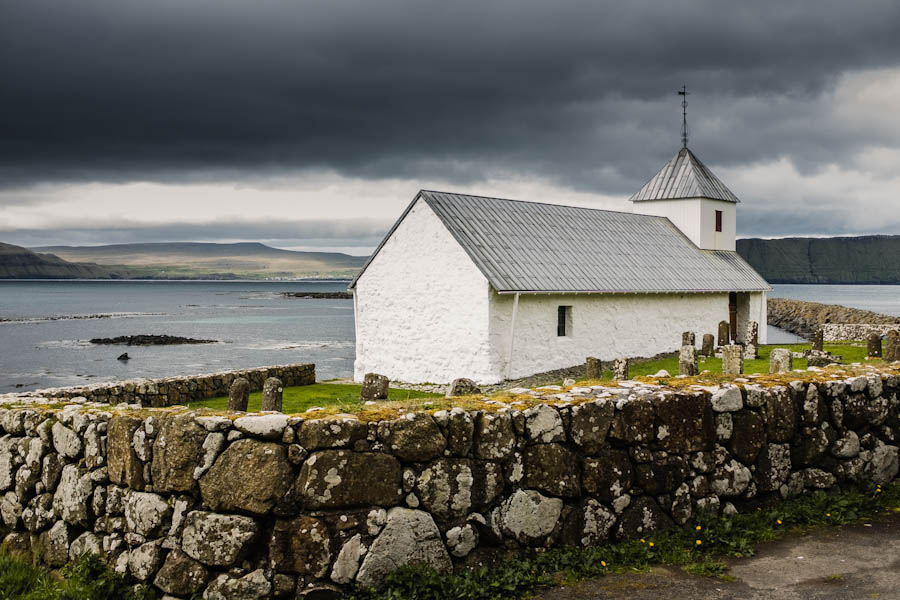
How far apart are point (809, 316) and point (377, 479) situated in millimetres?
69771

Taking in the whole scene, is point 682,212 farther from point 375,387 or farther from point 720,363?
point 375,387

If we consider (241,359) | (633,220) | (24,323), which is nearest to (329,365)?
(241,359)

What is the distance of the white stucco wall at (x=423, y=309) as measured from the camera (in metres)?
22.1

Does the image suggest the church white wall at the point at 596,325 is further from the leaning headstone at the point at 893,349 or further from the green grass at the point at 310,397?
the leaning headstone at the point at 893,349

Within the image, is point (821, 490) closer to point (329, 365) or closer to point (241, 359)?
point (329, 365)

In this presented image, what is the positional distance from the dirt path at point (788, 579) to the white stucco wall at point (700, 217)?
28.3 metres

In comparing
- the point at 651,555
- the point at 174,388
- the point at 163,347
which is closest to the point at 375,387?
the point at 651,555

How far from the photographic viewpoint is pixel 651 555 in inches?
255

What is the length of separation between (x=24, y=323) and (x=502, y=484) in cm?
9315

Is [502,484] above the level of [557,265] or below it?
below

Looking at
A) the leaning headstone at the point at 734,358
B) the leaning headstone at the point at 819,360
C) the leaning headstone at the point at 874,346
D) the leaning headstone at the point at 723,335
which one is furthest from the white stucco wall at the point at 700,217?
the leaning headstone at the point at 819,360

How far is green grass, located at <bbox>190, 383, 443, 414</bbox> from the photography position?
16.3 m

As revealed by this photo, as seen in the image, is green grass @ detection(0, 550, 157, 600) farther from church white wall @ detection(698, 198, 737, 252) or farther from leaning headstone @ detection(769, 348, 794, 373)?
church white wall @ detection(698, 198, 737, 252)

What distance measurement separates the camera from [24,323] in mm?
86625
